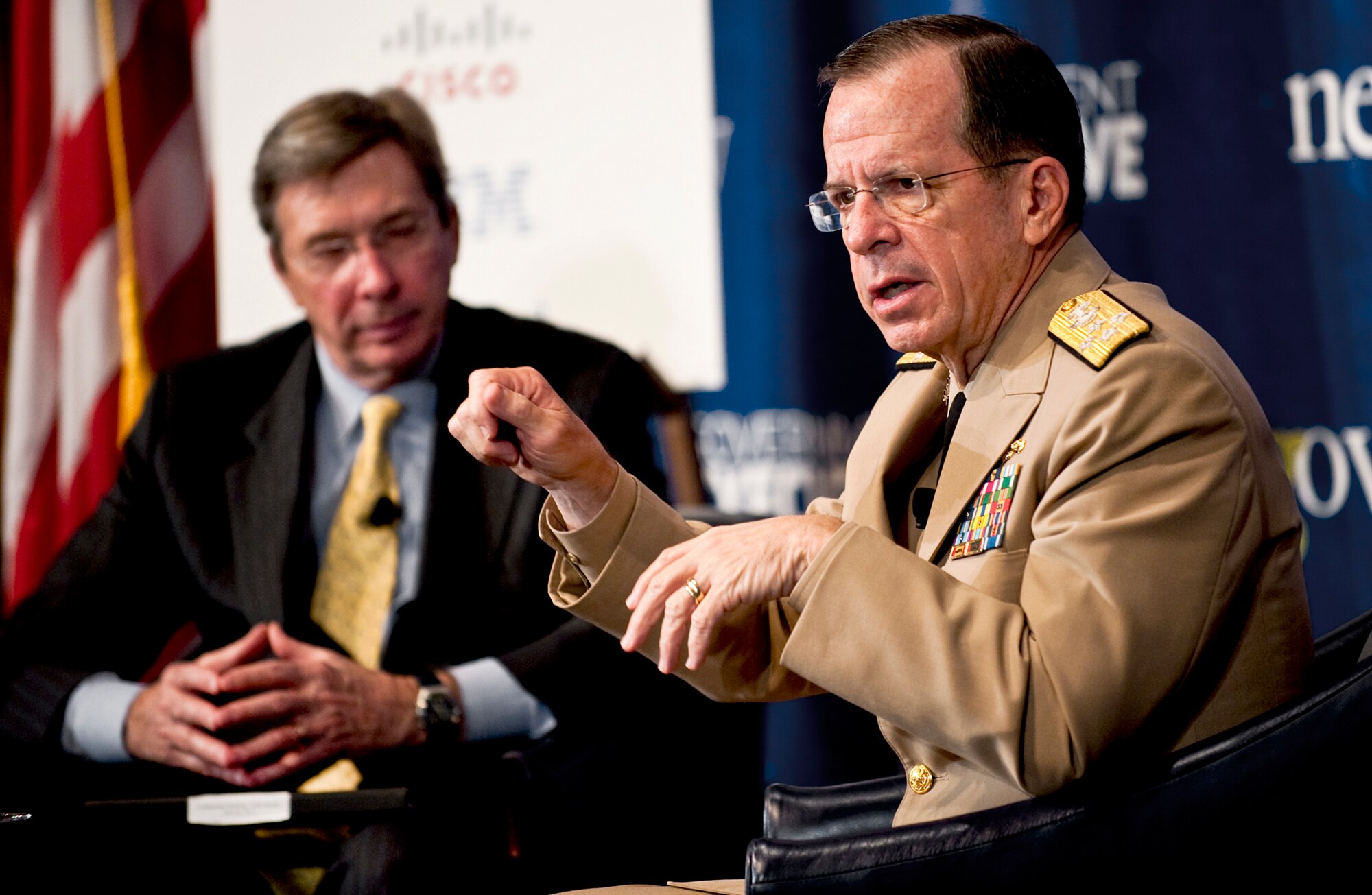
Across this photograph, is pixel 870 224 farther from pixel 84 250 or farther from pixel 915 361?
pixel 84 250

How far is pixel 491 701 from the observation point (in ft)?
7.15

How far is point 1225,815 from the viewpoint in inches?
43.8

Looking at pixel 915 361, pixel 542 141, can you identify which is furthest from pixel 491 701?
pixel 542 141

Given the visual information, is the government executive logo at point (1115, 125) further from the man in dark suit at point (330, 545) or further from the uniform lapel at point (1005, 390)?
the uniform lapel at point (1005, 390)

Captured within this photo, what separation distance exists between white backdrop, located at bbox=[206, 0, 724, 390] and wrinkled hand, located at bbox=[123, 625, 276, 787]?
1331 mm

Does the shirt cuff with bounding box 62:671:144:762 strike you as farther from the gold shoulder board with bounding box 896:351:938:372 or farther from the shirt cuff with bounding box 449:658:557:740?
the gold shoulder board with bounding box 896:351:938:372

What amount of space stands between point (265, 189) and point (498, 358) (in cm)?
52

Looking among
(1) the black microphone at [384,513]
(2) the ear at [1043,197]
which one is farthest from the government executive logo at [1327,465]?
(1) the black microphone at [384,513]

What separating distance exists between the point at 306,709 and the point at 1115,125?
75.0 inches

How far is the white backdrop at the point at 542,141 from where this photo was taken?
125 inches

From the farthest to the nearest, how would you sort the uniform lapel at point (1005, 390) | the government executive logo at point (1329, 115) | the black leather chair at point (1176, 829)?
the government executive logo at point (1329, 115) → the uniform lapel at point (1005, 390) → the black leather chair at point (1176, 829)

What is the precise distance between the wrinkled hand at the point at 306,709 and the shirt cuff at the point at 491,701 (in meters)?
0.11

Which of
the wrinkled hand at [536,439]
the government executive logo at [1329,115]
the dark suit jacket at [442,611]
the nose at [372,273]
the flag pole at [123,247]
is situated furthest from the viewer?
the flag pole at [123,247]

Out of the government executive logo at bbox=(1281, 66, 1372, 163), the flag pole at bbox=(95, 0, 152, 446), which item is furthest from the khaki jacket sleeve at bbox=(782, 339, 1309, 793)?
the flag pole at bbox=(95, 0, 152, 446)
